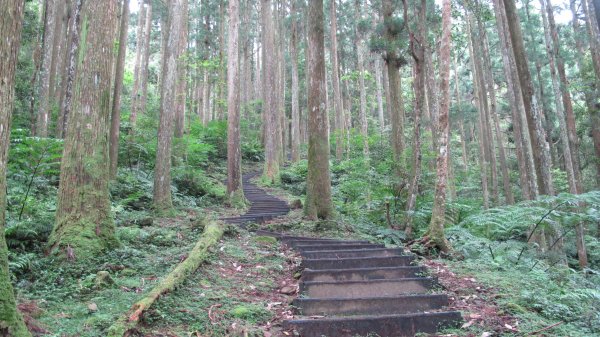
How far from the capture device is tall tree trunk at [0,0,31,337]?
3084 millimetres

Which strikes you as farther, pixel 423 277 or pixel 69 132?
pixel 69 132

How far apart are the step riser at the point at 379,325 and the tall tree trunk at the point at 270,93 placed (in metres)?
16.8

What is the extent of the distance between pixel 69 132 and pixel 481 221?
23.9ft

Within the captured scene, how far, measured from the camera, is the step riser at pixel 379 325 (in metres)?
4.52

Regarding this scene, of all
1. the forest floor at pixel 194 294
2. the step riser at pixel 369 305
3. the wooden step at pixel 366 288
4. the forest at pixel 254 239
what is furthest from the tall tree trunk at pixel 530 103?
the step riser at pixel 369 305

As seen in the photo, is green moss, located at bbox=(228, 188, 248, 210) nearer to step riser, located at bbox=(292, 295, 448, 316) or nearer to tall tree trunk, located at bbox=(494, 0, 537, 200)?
tall tree trunk, located at bbox=(494, 0, 537, 200)

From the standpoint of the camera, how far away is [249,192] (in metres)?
19.2

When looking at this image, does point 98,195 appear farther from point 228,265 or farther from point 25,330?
point 25,330

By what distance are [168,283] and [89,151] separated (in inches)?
111

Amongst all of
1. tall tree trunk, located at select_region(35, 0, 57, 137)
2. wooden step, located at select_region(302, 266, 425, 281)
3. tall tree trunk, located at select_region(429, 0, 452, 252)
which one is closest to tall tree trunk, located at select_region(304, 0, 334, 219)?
tall tree trunk, located at select_region(429, 0, 452, 252)

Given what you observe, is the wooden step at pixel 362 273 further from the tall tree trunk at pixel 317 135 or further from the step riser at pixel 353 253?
the tall tree trunk at pixel 317 135

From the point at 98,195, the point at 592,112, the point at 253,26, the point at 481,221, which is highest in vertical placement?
the point at 253,26

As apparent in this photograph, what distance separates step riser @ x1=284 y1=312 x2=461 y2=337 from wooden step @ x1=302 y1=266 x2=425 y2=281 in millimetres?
1405

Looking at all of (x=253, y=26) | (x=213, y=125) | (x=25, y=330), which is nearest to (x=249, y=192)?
(x=213, y=125)
